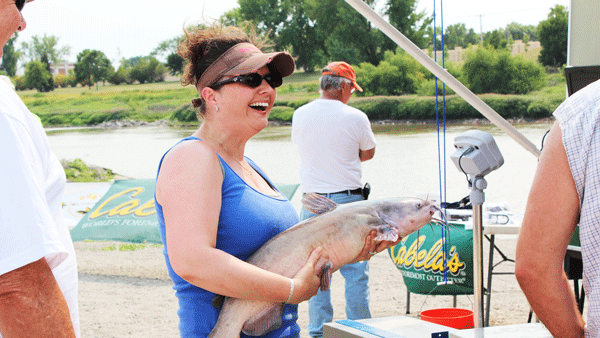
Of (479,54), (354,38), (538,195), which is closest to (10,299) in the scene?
(538,195)

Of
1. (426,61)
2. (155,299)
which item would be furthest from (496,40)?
(426,61)

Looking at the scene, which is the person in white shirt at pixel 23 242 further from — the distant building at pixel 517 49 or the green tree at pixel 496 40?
the green tree at pixel 496 40

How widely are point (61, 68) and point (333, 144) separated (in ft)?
141

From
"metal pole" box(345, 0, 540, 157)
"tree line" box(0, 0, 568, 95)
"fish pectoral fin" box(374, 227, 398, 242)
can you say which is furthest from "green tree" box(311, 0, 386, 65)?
"fish pectoral fin" box(374, 227, 398, 242)

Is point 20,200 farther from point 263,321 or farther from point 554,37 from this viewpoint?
point 554,37

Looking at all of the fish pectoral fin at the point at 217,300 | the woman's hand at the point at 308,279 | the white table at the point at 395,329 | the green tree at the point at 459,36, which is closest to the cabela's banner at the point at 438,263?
the white table at the point at 395,329

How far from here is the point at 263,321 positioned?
1.38 meters

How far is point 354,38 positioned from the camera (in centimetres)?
4141

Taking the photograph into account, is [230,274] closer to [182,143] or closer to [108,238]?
[182,143]

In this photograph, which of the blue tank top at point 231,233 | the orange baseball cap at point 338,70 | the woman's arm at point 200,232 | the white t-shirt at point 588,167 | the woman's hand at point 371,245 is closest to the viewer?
the white t-shirt at point 588,167

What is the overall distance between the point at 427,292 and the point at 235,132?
2.68 m

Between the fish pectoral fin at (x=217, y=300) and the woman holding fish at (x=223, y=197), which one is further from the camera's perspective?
the fish pectoral fin at (x=217, y=300)

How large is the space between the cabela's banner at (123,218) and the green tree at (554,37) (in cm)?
→ 3056

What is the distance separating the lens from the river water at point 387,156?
20688 mm
